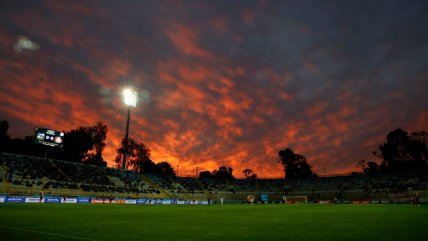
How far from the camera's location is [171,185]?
289ft

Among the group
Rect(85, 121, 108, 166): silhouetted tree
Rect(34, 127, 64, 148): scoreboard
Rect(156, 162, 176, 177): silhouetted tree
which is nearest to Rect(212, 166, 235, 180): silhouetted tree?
Rect(156, 162, 176, 177): silhouetted tree

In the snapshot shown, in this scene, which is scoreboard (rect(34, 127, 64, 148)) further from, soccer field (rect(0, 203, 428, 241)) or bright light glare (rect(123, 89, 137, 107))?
soccer field (rect(0, 203, 428, 241))

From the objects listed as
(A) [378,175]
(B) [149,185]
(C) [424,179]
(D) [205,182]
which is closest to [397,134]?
(A) [378,175]

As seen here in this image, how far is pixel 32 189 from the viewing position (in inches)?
1932

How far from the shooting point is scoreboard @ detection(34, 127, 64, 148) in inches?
2176

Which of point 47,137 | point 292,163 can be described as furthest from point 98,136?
point 292,163

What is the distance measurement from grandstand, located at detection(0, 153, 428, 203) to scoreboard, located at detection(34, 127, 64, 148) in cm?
533

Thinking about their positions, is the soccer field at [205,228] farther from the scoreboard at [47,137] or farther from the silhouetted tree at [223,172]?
the silhouetted tree at [223,172]

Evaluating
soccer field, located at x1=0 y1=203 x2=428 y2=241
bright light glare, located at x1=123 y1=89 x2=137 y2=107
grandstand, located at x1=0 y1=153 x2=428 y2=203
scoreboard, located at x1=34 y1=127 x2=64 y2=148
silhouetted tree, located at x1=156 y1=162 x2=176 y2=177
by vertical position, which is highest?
bright light glare, located at x1=123 y1=89 x2=137 y2=107

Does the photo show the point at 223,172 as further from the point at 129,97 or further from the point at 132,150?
the point at 129,97

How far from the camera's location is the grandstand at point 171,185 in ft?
173

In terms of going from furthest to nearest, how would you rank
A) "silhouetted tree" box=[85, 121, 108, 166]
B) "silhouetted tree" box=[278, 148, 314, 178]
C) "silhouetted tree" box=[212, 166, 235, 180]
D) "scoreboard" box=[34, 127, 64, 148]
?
"silhouetted tree" box=[212, 166, 235, 180] → "silhouetted tree" box=[278, 148, 314, 178] → "silhouetted tree" box=[85, 121, 108, 166] → "scoreboard" box=[34, 127, 64, 148]

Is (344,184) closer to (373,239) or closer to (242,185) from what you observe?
(242,185)

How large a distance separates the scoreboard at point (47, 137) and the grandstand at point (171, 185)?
5.33 m
